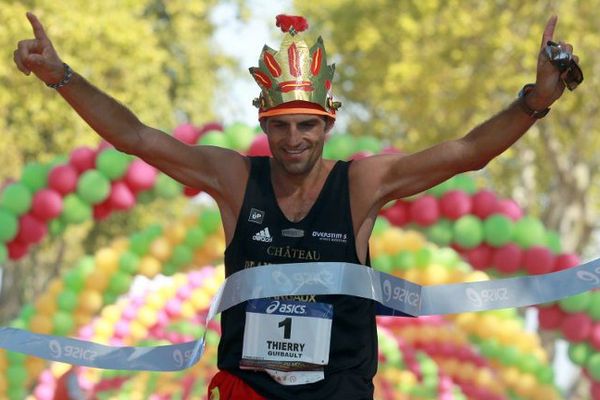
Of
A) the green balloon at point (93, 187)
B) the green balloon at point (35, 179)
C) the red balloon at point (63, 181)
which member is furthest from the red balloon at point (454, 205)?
the green balloon at point (35, 179)

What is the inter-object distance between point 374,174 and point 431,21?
1852 cm

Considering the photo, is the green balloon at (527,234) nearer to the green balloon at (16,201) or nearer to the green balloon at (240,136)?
the green balloon at (240,136)

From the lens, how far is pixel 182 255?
1155 centimetres

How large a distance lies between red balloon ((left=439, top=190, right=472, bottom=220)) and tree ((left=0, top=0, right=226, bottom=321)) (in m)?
9.26

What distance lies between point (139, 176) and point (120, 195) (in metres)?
0.25

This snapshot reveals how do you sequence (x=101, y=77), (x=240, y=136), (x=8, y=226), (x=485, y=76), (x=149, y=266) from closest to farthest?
(x=240, y=136), (x=8, y=226), (x=149, y=266), (x=485, y=76), (x=101, y=77)

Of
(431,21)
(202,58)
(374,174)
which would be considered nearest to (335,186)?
(374,174)

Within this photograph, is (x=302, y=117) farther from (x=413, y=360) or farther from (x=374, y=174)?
(x=413, y=360)

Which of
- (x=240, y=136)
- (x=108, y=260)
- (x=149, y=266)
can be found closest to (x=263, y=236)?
(x=240, y=136)

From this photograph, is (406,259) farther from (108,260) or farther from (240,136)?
(108,260)

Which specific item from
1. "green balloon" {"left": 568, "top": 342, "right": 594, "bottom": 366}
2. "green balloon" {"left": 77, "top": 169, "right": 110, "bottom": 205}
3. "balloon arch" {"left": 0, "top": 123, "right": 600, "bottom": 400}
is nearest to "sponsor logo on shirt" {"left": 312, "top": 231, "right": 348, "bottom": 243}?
"balloon arch" {"left": 0, "top": 123, "right": 600, "bottom": 400}

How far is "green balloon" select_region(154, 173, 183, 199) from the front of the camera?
11.1 meters

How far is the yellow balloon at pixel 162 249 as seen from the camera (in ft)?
38.3

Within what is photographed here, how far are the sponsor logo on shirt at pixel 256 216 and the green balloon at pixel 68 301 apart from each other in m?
7.86
